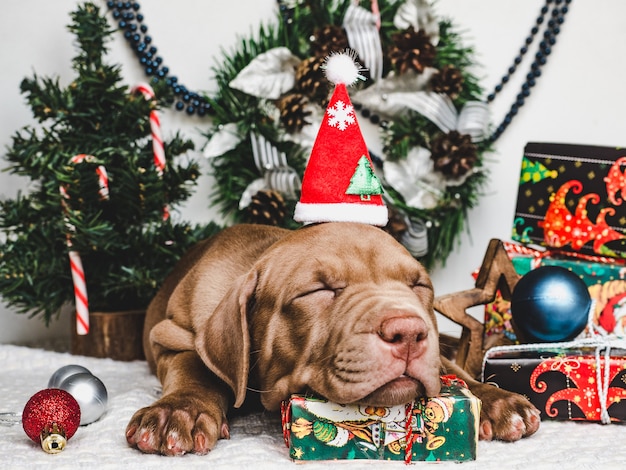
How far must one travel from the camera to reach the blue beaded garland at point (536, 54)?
4133mm

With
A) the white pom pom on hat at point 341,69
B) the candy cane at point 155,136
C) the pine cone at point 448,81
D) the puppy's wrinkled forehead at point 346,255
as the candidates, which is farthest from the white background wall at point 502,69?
the puppy's wrinkled forehead at point 346,255

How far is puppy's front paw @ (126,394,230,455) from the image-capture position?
1804mm

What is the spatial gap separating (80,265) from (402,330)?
74.1 inches

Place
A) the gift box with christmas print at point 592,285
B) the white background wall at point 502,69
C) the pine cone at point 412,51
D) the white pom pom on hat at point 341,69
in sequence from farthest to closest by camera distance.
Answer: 1. the white background wall at point 502,69
2. the pine cone at point 412,51
3. the gift box with christmas print at point 592,285
4. the white pom pom on hat at point 341,69

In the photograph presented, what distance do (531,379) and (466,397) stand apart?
1.64ft

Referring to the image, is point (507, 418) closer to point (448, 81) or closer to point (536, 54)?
point (448, 81)

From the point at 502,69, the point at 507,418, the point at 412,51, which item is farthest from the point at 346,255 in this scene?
the point at 502,69

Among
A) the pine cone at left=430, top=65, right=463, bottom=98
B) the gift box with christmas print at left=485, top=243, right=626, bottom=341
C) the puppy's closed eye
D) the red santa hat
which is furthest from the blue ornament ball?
the pine cone at left=430, top=65, right=463, bottom=98

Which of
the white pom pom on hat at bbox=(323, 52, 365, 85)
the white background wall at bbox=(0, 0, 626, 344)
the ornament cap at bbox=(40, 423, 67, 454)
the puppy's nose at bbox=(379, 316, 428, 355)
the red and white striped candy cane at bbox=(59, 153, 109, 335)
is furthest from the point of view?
the white background wall at bbox=(0, 0, 626, 344)

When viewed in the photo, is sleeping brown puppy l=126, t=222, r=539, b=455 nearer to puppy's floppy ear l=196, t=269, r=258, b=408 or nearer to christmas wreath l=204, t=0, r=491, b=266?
puppy's floppy ear l=196, t=269, r=258, b=408

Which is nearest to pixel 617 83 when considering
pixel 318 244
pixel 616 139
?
pixel 616 139

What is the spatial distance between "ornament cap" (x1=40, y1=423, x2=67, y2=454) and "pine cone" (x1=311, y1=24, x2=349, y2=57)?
2.25 m

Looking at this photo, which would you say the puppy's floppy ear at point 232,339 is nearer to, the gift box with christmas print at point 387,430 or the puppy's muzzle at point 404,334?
the gift box with christmas print at point 387,430

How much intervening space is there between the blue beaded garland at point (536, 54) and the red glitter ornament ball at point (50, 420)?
2.97m
